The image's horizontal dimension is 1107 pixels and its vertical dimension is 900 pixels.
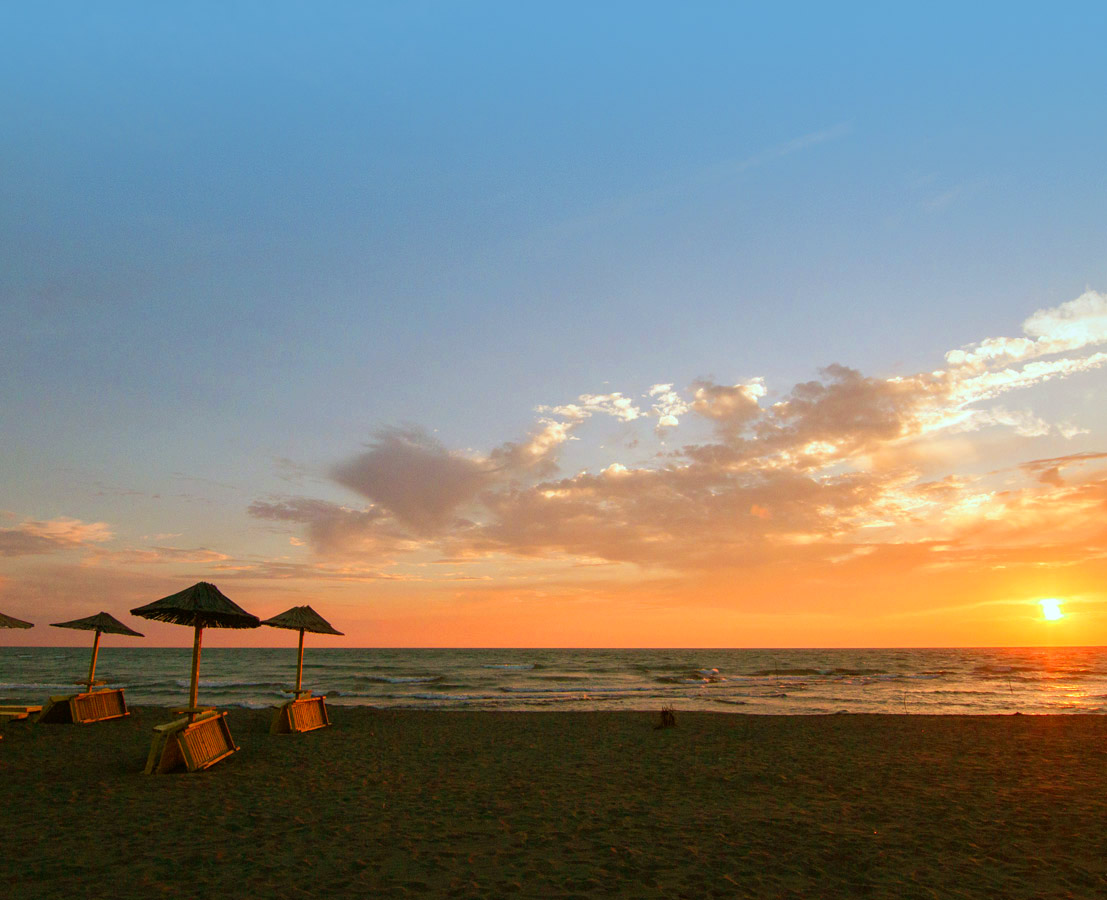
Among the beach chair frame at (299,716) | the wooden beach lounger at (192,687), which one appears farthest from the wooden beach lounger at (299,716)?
the wooden beach lounger at (192,687)

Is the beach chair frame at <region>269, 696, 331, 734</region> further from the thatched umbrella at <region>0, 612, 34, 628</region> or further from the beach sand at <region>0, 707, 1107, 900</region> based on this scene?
the thatched umbrella at <region>0, 612, 34, 628</region>

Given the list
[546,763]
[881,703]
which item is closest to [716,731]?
[546,763]

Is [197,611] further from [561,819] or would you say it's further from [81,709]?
[81,709]

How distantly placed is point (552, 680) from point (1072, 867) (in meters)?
43.0

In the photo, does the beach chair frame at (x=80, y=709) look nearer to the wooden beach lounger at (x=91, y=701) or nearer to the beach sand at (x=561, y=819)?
the wooden beach lounger at (x=91, y=701)

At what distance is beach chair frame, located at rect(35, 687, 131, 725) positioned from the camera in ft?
57.5

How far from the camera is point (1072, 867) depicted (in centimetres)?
684

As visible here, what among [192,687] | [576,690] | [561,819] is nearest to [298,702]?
[192,687]

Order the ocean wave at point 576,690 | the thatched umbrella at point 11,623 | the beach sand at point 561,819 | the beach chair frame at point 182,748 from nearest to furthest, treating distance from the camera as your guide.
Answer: the beach sand at point 561,819 < the beach chair frame at point 182,748 < the thatched umbrella at point 11,623 < the ocean wave at point 576,690

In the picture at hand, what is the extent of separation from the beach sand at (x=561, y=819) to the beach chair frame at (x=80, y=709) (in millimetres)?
2093

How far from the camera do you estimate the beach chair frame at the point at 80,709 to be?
690 inches

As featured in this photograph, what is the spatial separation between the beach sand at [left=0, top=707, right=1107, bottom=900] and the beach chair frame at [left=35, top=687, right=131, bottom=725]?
209 cm

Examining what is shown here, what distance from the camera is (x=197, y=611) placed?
11234 millimetres

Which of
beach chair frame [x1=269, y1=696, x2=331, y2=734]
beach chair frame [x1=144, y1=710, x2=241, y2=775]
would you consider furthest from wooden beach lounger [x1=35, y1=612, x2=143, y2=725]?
beach chair frame [x1=144, y1=710, x2=241, y2=775]
